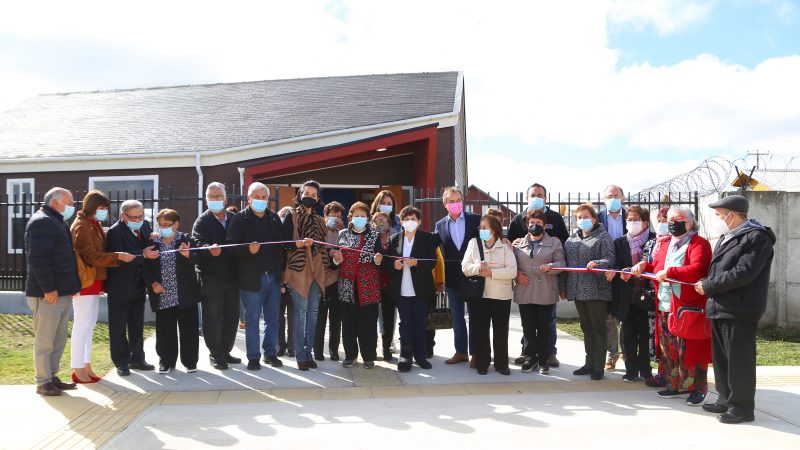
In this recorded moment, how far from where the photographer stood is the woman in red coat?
5.34m

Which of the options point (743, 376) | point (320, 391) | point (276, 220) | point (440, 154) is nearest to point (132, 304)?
point (276, 220)

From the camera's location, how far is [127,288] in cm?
637

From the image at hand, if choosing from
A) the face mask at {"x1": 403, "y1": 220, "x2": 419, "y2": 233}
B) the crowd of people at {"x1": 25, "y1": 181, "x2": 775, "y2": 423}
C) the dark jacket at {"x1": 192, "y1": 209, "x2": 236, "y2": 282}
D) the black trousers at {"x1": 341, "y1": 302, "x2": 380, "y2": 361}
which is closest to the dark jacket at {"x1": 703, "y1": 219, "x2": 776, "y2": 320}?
the crowd of people at {"x1": 25, "y1": 181, "x2": 775, "y2": 423}

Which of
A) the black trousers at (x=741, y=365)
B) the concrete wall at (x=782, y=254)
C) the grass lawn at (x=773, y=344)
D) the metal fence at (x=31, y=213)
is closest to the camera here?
the black trousers at (x=741, y=365)

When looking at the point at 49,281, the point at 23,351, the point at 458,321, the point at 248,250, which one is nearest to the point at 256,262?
the point at 248,250

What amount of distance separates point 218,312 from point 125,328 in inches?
37.6

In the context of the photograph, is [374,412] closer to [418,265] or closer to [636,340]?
[418,265]

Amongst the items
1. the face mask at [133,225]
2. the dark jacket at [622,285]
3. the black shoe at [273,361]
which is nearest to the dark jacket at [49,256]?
the face mask at [133,225]

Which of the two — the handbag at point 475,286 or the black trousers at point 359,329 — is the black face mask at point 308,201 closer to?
the black trousers at point 359,329

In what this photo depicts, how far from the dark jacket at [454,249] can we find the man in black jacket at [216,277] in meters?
2.30

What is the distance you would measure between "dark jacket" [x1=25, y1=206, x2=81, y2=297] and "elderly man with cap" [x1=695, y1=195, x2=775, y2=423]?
5646 millimetres

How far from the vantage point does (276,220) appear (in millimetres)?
6824

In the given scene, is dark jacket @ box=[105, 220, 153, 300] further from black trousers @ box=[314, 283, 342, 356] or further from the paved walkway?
black trousers @ box=[314, 283, 342, 356]

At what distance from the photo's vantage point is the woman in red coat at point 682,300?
5336 millimetres
